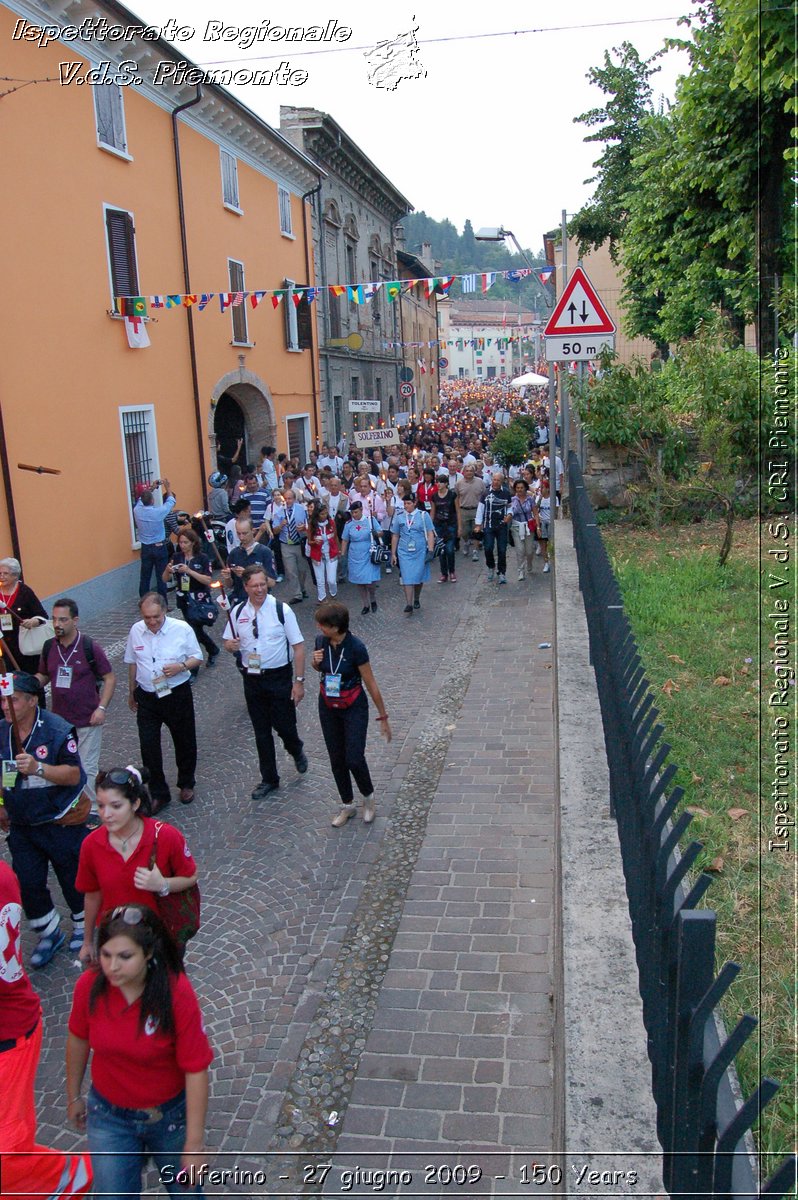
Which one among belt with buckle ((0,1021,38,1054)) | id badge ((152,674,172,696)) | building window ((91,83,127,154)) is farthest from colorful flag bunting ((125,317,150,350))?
belt with buckle ((0,1021,38,1054))

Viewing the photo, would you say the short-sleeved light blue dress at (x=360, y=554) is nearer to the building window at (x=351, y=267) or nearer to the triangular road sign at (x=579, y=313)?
the triangular road sign at (x=579, y=313)

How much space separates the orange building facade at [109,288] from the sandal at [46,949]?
757cm

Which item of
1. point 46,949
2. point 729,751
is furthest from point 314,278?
point 729,751

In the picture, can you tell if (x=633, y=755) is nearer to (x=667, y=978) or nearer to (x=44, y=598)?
(x=667, y=978)

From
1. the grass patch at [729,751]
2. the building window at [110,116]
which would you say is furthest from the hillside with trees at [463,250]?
the grass patch at [729,751]

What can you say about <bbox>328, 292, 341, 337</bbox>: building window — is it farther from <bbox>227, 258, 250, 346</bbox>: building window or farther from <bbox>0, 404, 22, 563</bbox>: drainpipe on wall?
<bbox>0, 404, 22, 563</bbox>: drainpipe on wall

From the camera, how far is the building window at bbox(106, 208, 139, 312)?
48.2 ft

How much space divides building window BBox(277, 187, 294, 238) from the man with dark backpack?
19.6 m

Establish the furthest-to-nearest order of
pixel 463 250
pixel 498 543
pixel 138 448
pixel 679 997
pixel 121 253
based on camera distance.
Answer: pixel 463 250 < pixel 138 448 < pixel 121 253 < pixel 498 543 < pixel 679 997

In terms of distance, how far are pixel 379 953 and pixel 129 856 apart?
176cm

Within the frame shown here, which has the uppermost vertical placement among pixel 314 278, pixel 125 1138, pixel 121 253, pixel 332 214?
pixel 332 214

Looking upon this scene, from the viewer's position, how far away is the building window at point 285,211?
2370 centimetres

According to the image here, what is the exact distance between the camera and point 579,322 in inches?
359

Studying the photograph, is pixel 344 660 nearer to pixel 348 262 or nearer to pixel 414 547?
pixel 414 547
